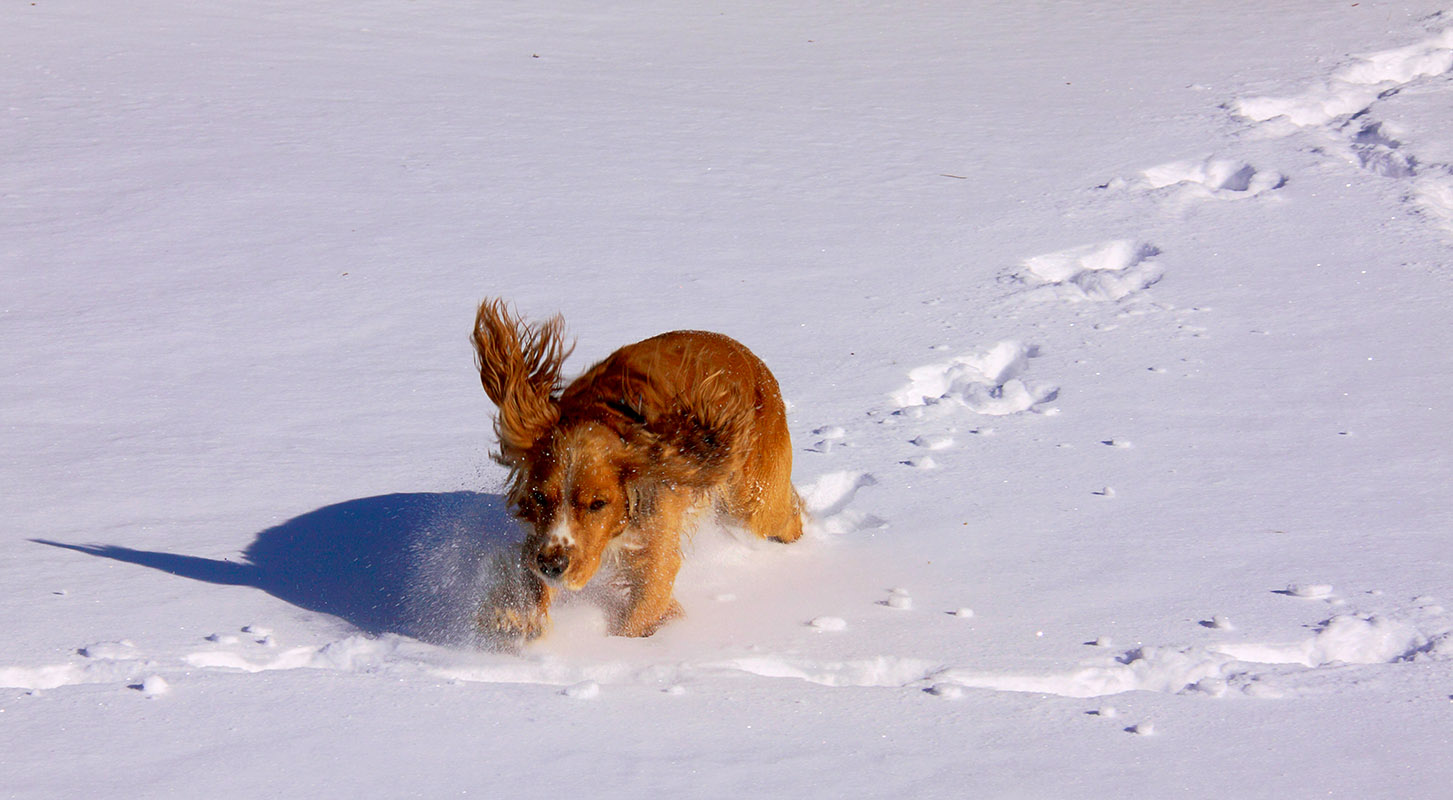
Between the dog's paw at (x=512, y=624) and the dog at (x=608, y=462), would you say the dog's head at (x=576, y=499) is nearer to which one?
the dog at (x=608, y=462)

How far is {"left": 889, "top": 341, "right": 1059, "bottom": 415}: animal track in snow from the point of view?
5.16 m

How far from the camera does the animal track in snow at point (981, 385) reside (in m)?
5.16

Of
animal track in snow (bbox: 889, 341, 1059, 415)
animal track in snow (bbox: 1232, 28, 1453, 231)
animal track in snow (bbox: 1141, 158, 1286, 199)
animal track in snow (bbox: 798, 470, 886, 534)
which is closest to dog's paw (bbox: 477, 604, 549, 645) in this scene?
animal track in snow (bbox: 798, 470, 886, 534)

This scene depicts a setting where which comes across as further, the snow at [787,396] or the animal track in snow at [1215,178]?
the animal track in snow at [1215,178]

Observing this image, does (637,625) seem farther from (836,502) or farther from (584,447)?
(836,502)

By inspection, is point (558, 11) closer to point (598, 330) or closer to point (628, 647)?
point (598, 330)

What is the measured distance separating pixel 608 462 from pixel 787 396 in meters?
1.79

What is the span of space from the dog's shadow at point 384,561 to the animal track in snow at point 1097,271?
3.10 metres

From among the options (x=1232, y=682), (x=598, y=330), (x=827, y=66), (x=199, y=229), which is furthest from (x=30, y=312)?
(x=827, y=66)

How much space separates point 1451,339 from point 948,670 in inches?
132

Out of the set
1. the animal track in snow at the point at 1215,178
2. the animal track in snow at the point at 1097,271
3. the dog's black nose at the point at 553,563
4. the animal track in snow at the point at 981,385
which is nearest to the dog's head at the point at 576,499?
the dog's black nose at the point at 553,563

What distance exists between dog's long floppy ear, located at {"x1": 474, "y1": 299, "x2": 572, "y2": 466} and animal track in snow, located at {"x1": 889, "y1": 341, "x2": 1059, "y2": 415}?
1.81 metres

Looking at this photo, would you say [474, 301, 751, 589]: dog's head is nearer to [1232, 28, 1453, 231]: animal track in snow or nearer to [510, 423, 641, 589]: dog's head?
[510, 423, 641, 589]: dog's head

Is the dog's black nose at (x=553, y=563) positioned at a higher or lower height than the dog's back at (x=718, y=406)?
lower
